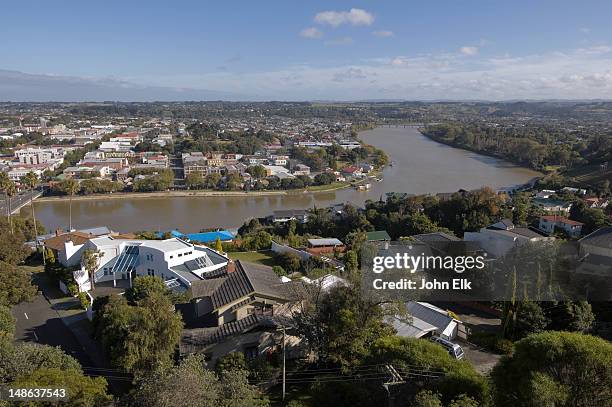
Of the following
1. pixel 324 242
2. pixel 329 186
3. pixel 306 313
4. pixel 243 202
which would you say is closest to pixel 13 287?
pixel 306 313

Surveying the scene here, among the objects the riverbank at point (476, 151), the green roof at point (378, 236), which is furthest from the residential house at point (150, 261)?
the riverbank at point (476, 151)

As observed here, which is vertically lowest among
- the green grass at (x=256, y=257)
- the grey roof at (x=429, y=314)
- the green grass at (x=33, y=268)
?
the green grass at (x=33, y=268)

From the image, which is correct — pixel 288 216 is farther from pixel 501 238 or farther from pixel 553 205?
pixel 553 205

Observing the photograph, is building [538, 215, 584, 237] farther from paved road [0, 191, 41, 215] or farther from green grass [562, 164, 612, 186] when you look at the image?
paved road [0, 191, 41, 215]

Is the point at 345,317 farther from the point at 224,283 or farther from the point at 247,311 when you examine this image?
the point at 224,283

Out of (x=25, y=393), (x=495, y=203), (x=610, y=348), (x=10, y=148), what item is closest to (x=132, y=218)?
(x=495, y=203)

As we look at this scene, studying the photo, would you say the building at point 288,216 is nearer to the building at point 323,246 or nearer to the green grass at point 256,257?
the building at point 323,246
